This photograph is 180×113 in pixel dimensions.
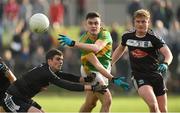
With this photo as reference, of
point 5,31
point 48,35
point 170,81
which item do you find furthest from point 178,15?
point 5,31

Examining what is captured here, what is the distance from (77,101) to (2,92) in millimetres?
9727

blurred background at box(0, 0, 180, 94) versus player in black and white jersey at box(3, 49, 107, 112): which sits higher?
player in black and white jersey at box(3, 49, 107, 112)

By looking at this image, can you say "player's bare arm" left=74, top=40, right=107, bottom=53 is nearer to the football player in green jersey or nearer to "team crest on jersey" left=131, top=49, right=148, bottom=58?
the football player in green jersey

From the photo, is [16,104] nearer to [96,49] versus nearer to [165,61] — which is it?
[96,49]

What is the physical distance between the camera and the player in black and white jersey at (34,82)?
14.2 m

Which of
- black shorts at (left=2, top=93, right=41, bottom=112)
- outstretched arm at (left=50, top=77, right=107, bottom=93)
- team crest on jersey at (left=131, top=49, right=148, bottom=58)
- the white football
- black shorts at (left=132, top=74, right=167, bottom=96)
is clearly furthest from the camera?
the white football

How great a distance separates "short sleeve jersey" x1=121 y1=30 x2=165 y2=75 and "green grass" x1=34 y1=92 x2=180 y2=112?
20.9 feet

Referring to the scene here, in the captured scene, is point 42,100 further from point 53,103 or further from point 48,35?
point 48,35

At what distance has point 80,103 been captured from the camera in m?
24.0

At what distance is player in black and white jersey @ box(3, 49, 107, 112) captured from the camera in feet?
46.5

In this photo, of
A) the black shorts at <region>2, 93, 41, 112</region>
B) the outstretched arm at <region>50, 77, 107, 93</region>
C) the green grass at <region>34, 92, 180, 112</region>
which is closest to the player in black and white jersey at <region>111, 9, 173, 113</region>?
the outstretched arm at <region>50, 77, 107, 93</region>

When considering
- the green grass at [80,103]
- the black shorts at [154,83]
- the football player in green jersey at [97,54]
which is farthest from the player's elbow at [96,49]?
the green grass at [80,103]

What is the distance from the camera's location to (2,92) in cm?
1503

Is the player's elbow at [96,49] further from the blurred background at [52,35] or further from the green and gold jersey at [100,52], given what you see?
the blurred background at [52,35]
